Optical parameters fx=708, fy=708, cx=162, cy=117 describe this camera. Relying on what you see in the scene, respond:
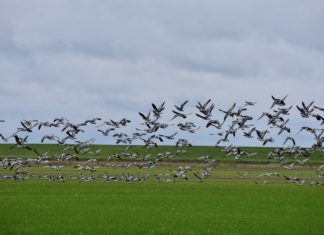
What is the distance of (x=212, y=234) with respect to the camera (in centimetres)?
3122

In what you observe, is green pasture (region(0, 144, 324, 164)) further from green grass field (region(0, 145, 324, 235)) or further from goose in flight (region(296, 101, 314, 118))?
goose in flight (region(296, 101, 314, 118))

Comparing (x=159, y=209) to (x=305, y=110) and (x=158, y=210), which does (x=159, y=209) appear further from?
(x=305, y=110)

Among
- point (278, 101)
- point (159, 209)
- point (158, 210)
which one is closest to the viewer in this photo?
point (278, 101)

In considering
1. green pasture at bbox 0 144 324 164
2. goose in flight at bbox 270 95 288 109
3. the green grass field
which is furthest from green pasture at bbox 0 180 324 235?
green pasture at bbox 0 144 324 164

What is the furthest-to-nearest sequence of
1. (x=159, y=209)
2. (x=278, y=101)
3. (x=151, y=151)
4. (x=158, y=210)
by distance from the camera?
(x=151, y=151)
(x=159, y=209)
(x=158, y=210)
(x=278, y=101)

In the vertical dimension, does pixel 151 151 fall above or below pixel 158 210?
above

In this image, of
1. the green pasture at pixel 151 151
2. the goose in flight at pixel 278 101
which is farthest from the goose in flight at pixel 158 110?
the green pasture at pixel 151 151

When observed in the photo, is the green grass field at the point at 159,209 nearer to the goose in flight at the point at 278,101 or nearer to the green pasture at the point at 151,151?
the goose in flight at the point at 278,101

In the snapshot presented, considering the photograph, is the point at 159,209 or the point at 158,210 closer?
the point at 158,210

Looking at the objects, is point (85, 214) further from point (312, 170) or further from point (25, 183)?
point (312, 170)

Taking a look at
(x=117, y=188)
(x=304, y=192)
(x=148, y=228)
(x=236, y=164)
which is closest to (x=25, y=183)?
(x=117, y=188)

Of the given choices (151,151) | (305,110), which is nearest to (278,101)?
(305,110)

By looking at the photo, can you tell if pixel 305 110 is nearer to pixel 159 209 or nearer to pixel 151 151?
pixel 159 209

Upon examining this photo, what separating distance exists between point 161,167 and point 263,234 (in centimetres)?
6721
